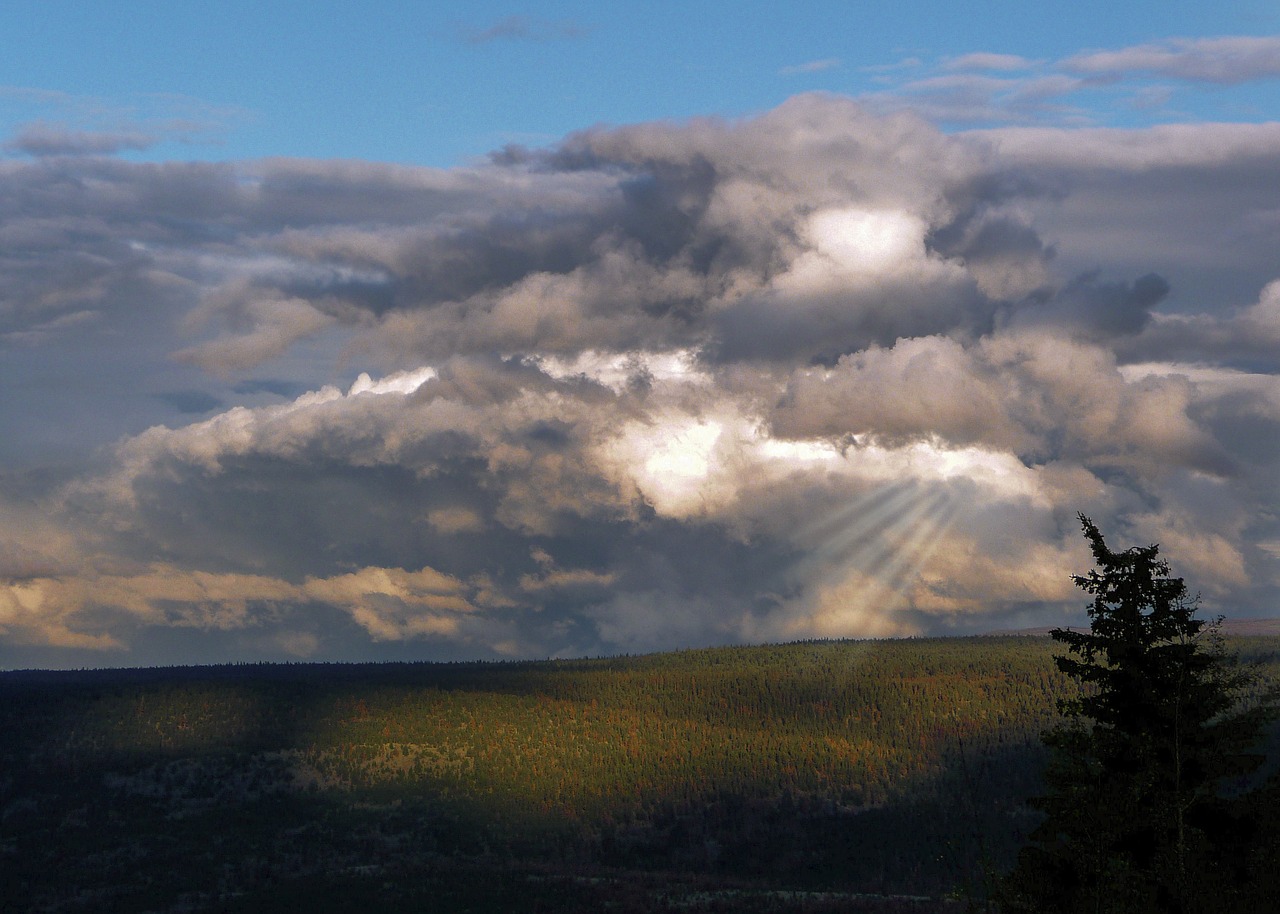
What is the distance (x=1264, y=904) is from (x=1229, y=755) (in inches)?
218

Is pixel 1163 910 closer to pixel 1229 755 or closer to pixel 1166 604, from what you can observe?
pixel 1229 755

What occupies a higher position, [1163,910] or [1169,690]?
[1169,690]

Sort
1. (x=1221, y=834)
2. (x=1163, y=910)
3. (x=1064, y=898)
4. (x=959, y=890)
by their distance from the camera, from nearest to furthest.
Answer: (x=959, y=890), (x=1163, y=910), (x=1064, y=898), (x=1221, y=834)

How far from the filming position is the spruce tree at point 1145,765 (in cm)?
3991

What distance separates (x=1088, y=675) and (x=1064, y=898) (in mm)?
8261

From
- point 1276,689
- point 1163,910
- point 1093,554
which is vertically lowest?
point 1163,910

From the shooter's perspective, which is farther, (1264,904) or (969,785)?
(1264,904)

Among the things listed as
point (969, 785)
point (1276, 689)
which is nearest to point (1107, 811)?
point (1276, 689)

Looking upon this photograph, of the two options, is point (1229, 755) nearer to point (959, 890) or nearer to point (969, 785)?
point (959, 890)

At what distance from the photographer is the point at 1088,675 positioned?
48.4 meters

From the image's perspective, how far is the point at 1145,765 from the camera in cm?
4406

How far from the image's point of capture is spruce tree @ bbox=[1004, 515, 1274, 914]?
3991cm

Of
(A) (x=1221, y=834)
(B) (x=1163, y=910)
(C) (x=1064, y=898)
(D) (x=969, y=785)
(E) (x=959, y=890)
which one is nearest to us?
(D) (x=969, y=785)

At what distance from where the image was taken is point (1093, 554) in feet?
158
